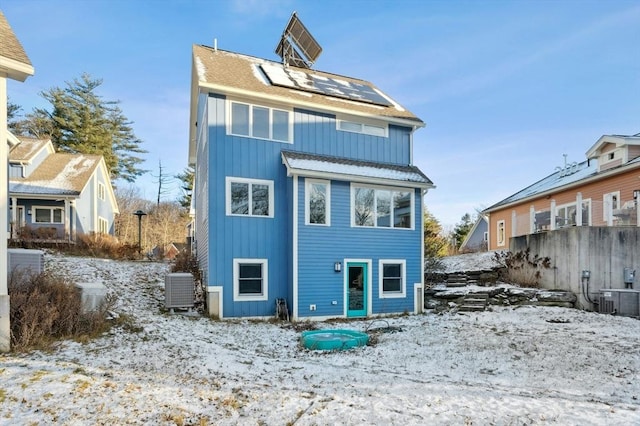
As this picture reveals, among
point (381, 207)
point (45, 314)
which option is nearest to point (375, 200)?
point (381, 207)

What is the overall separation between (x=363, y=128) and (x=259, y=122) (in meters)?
3.71

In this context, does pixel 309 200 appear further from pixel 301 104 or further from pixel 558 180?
pixel 558 180

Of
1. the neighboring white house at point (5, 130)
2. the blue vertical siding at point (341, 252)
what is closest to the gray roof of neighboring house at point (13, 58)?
the neighboring white house at point (5, 130)

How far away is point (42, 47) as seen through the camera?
1561cm

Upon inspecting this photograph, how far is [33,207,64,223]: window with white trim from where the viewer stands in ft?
63.6

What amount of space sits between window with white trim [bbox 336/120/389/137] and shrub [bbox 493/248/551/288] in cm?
729

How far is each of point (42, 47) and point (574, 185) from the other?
23501 mm

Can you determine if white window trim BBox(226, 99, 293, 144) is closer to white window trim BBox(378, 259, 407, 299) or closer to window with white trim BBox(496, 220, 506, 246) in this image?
white window trim BBox(378, 259, 407, 299)

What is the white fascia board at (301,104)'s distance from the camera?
10.8m

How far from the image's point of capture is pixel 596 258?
39.7 feet

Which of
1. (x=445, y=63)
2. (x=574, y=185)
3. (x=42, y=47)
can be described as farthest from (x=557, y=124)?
(x=42, y=47)

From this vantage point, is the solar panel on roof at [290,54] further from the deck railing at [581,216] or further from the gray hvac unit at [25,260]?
the gray hvac unit at [25,260]

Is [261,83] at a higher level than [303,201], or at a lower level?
higher

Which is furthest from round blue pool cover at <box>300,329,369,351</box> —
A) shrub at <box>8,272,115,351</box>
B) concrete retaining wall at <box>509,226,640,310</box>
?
concrete retaining wall at <box>509,226,640,310</box>
